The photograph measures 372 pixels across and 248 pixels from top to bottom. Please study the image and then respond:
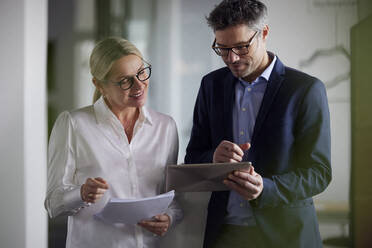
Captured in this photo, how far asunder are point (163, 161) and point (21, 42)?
86cm

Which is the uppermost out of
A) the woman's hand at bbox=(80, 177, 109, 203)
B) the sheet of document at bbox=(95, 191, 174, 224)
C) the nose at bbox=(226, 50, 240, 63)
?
the nose at bbox=(226, 50, 240, 63)

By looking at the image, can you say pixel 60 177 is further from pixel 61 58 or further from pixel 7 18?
pixel 7 18

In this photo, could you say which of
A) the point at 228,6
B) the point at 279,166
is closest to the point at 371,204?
the point at 279,166

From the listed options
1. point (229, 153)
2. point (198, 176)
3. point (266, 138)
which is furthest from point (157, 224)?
point (266, 138)

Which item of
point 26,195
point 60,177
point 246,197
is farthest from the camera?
point 26,195

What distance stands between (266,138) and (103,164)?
649 millimetres

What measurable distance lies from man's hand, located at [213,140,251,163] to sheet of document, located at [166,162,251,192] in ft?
0.19

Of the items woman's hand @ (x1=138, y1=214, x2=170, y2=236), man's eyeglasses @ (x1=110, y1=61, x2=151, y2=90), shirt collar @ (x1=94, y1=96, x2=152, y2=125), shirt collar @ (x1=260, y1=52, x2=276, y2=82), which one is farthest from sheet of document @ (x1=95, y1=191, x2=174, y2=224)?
shirt collar @ (x1=260, y1=52, x2=276, y2=82)

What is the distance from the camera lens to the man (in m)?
1.43

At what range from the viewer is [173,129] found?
1.64 metres

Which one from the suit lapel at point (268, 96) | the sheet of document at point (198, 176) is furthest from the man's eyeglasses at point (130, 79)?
the suit lapel at point (268, 96)

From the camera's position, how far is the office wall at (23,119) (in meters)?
1.75

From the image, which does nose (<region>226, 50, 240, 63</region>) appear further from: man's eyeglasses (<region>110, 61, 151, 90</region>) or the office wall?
the office wall

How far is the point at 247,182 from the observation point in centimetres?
131
